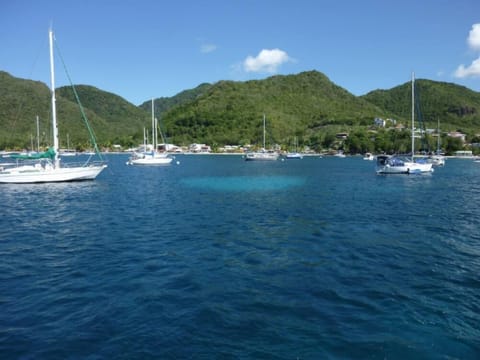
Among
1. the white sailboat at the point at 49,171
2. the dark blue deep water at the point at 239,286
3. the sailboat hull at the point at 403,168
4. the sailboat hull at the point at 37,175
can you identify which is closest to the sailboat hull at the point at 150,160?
the white sailboat at the point at 49,171

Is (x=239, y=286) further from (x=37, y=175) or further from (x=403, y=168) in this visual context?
(x=403, y=168)

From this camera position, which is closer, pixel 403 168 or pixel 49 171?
pixel 49 171

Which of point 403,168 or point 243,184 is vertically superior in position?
point 403,168

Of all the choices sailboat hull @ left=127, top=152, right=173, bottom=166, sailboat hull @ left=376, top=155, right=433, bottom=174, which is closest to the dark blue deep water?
sailboat hull @ left=376, top=155, right=433, bottom=174

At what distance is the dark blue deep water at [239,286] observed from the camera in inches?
340

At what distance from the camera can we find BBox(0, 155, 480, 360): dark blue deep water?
28.3 ft

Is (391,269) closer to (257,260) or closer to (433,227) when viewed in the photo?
(257,260)

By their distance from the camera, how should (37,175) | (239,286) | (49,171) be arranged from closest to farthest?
(239,286), (37,175), (49,171)

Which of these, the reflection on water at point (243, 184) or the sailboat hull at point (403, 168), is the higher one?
the sailboat hull at point (403, 168)

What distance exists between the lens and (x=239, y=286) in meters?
12.2

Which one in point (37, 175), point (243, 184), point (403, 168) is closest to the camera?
point (37, 175)

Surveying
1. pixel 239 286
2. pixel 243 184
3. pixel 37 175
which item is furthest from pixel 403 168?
pixel 239 286

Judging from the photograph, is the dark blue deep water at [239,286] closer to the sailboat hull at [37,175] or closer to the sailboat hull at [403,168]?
the sailboat hull at [37,175]

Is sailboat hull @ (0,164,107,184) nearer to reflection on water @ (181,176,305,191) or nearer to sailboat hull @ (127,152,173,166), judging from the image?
reflection on water @ (181,176,305,191)
